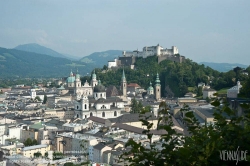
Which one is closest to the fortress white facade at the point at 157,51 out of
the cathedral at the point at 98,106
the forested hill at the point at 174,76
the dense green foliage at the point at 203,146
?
the forested hill at the point at 174,76

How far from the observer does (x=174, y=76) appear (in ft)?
154

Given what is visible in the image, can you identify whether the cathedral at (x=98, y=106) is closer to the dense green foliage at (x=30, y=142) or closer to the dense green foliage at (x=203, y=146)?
the dense green foliage at (x=30, y=142)

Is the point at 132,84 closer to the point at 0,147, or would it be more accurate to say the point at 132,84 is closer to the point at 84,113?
the point at 84,113

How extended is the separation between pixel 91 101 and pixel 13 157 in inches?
615

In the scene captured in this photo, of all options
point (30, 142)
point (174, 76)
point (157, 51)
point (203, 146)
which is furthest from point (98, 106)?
point (203, 146)

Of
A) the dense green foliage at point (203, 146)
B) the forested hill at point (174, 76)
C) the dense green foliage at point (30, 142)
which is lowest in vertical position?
the dense green foliage at point (30, 142)

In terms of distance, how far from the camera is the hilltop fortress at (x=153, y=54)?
185 feet

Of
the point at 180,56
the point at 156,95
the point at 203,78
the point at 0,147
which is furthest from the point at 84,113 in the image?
the point at 180,56

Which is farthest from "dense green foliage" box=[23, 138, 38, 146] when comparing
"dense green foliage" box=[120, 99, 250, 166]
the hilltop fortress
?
the hilltop fortress

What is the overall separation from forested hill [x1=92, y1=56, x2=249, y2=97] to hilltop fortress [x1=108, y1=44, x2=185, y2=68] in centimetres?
73

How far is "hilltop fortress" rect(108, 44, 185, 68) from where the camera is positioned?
56.3 m

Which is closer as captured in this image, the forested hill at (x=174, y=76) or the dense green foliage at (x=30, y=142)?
the dense green foliage at (x=30, y=142)

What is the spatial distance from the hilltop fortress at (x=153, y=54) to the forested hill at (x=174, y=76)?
729 mm

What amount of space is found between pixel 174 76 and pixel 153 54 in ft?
35.6
